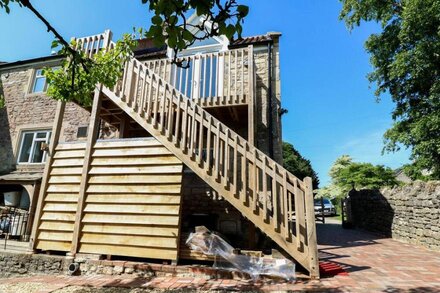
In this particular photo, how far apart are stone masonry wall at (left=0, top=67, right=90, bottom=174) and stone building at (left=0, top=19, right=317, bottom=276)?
1.61m

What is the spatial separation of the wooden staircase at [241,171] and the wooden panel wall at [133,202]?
1.66ft

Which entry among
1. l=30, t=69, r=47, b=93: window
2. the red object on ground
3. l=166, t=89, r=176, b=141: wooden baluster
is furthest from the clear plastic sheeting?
l=30, t=69, r=47, b=93: window

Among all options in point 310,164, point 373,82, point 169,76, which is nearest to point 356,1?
point 373,82

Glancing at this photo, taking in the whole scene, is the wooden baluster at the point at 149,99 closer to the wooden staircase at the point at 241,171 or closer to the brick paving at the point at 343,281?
the wooden staircase at the point at 241,171

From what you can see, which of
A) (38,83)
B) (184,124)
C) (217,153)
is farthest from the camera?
Answer: (38,83)

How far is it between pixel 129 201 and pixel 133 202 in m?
0.10

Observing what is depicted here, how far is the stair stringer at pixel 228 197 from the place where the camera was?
4.25 metres

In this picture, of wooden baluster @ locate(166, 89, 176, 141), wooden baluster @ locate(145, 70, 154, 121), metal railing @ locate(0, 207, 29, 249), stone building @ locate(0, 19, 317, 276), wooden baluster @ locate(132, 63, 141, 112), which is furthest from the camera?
metal railing @ locate(0, 207, 29, 249)

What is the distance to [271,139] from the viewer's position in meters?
7.36

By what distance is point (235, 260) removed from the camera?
4.55 metres

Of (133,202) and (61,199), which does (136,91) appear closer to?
(133,202)

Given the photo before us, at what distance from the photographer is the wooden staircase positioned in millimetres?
4336

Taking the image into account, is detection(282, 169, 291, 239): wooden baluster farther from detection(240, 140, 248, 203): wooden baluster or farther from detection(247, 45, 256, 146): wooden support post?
detection(247, 45, 256, 146): wooden support post

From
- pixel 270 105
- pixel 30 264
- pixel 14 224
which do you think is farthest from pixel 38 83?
pixel 270 105
